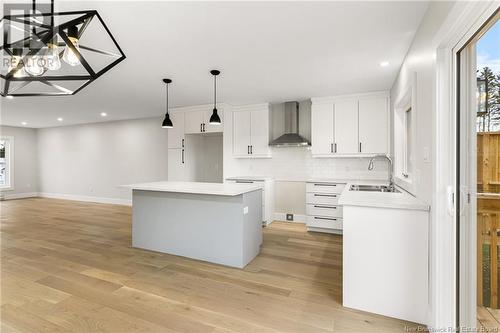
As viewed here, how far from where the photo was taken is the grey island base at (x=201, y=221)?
9.47 ft

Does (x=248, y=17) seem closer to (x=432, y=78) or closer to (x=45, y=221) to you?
(x=432, y=78)

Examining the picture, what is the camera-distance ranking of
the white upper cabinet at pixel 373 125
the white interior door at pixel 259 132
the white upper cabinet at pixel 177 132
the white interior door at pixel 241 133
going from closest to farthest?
the white upper cabinet at pixel 373 125 → the white interior door at pixel 259 132 → the white interior door at pixel 241 133 → the white upper cabinet at pixel 177 132

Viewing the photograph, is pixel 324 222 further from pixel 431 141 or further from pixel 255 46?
pixel 255 46

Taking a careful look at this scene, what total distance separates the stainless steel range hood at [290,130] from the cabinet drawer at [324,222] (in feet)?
4.60

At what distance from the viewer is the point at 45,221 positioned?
5176 millimetres

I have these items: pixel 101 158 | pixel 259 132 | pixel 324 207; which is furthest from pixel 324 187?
pixel 101 158

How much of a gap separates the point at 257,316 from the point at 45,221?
5414 millimetres

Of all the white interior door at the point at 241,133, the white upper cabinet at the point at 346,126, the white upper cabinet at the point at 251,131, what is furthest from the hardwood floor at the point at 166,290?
the white interior door at the point at 241,133

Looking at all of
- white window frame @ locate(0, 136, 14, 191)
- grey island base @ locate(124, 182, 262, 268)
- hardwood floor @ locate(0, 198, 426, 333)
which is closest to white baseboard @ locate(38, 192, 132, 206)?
white window frame @ locate(0, 136, 14, 191)

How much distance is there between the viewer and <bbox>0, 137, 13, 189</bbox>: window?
25.9 ft

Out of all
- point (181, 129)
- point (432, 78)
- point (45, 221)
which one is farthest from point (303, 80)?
point (45, 221)

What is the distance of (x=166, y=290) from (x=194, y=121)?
12.2ft

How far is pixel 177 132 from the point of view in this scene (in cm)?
555

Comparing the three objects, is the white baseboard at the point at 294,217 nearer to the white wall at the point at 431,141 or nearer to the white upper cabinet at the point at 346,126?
the white upper cabinet at the point at 346,126
